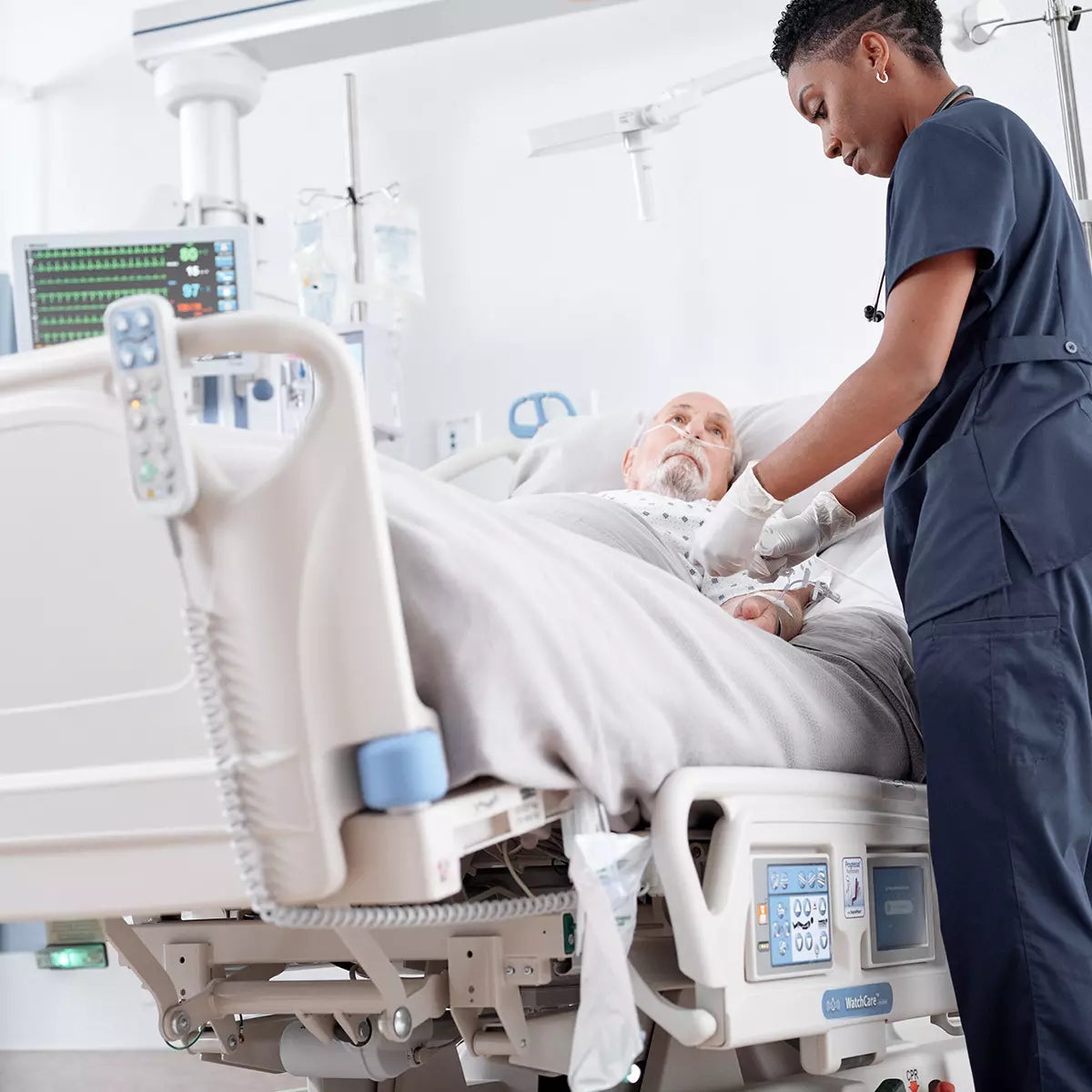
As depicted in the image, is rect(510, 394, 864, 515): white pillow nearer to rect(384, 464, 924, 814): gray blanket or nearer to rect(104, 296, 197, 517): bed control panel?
rect(384, 464, 924, 814): gray blanket

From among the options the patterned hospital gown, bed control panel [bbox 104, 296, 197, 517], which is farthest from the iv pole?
bed control panel [bbox 104, 296, 197, 517]

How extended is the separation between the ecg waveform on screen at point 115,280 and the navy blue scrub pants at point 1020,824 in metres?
2.31

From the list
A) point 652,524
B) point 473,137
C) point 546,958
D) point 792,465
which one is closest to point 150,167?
point 473,137

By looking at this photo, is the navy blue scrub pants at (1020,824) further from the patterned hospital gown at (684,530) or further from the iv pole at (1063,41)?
the iv pole at (1063,41)

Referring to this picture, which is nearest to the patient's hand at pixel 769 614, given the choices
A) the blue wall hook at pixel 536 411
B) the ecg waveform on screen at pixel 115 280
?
the blue wall hook at pixel 536 411

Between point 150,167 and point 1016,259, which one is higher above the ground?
point 150,167

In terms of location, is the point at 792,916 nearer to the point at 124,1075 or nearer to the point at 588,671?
the point at 588,671

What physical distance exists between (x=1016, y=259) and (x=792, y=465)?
0.35 metres

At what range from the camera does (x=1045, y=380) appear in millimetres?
1552

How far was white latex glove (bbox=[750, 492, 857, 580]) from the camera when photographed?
201 cm

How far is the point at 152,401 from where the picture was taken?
0.97 metres

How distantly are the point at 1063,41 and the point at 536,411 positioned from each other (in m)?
1.43

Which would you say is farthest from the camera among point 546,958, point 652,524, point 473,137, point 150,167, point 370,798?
point 150,167

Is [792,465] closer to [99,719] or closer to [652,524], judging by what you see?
[652,524]
